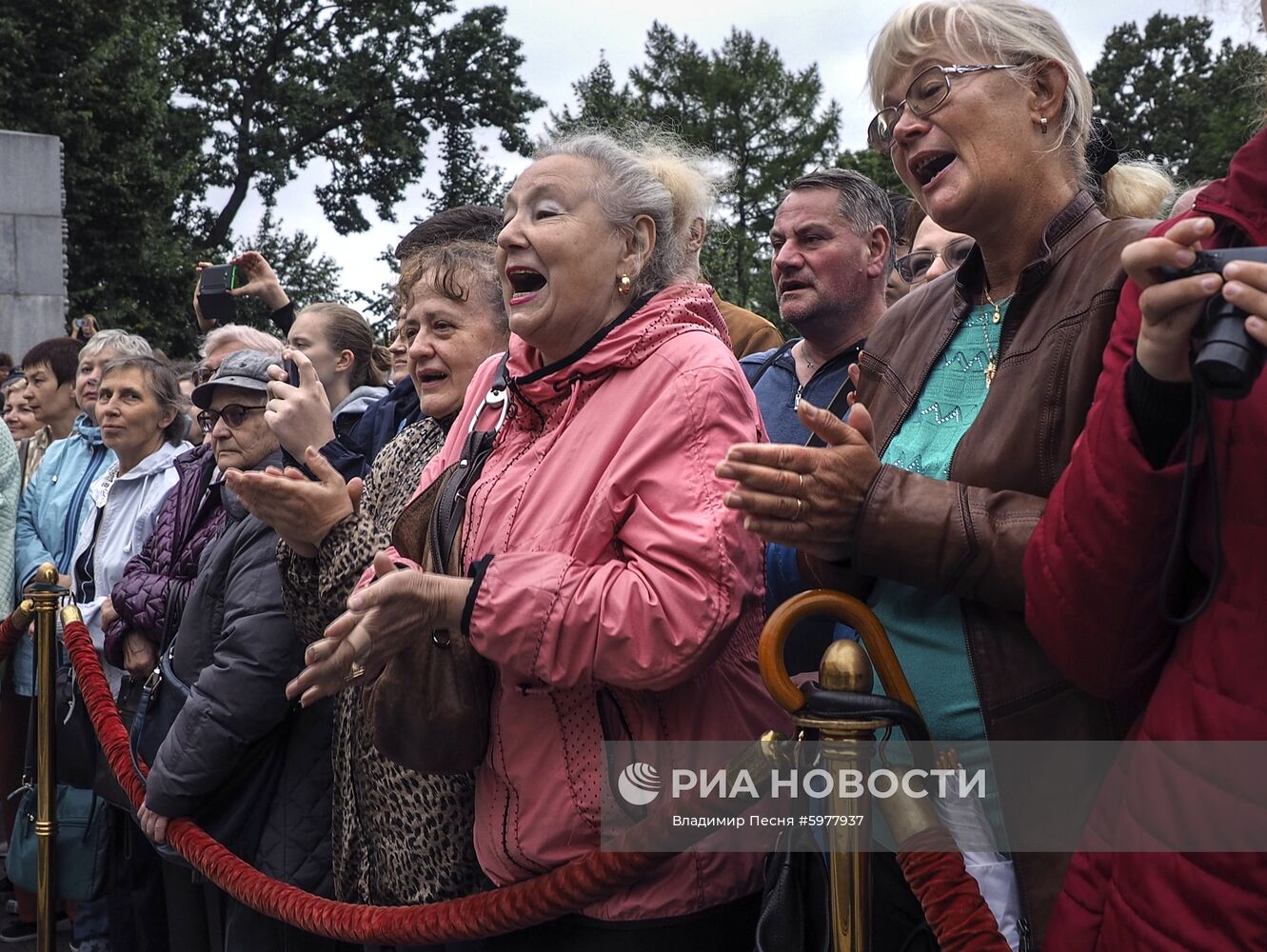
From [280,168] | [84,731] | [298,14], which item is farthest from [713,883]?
[298,14]

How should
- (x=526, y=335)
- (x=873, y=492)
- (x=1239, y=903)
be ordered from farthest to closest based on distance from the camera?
(x=526, y=335) → (x=873, y=492) → (x=1239, y=903)

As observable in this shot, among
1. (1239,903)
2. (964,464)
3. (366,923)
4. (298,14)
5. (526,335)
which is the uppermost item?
(298,14)

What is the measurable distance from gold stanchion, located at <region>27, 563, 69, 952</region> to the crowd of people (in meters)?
1.24

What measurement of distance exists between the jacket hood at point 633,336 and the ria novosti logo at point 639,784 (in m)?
0.75

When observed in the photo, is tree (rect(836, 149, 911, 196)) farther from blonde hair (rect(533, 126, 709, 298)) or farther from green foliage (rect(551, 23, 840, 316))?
blonde hair (rect(533, 126, 709, 298))

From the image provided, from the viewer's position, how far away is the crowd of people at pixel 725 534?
1.60 m

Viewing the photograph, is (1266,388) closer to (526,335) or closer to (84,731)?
(526,335)

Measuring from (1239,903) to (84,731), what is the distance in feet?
14.5

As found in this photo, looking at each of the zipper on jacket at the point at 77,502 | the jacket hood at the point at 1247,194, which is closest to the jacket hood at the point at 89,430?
the zipper on jacket at the point at 77,502

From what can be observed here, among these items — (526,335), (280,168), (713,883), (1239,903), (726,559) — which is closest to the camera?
(1239,903)

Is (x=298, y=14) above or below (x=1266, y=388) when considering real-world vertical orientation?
above

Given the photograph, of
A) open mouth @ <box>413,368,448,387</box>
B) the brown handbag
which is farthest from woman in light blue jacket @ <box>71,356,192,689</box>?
the brown handbag

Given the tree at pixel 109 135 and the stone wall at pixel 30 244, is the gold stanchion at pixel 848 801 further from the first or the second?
the tree at pixel 109 135

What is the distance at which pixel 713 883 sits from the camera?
7.78 feet
